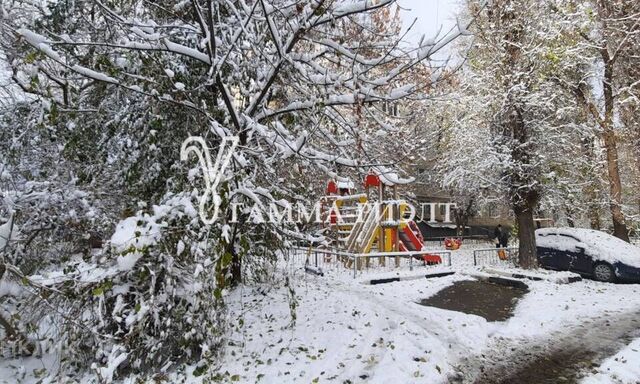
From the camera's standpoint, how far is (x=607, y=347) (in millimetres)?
6145

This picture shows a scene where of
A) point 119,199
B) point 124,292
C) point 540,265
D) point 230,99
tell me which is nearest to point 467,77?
point 540,265

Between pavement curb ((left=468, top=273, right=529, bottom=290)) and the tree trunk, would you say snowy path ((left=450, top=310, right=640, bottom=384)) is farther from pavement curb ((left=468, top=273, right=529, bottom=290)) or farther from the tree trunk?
the tree trunk

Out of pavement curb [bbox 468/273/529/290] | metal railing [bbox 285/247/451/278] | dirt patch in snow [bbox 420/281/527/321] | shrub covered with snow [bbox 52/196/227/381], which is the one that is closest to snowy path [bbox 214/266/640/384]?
dirt patch in snow [bbox 420/281/527/321]

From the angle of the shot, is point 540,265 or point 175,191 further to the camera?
point 540,265

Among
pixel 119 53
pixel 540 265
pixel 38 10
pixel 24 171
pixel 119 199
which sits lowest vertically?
pixel 540 265

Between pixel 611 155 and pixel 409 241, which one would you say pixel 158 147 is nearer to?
pixel 409 241

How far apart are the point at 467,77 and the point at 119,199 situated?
40.9 feet

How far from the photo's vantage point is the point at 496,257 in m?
17.1

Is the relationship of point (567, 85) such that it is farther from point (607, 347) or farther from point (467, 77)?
point (607, 347)

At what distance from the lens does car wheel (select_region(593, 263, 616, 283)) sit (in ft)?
38.2

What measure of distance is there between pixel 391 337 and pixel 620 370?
2988 mm

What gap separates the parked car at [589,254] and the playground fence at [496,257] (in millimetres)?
1165

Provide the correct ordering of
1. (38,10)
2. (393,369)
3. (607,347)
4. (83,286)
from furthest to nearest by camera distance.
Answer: (38,10) → (607,347) → (393,369) → (83,286)

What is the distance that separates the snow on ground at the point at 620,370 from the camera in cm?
487
